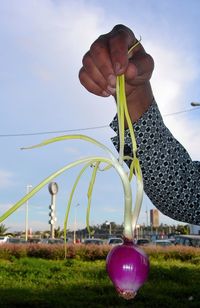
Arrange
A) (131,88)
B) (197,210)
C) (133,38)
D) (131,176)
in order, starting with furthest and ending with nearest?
(197,210)
(131,88)
(133,38)
(131,176)

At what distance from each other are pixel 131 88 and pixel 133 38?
0.28m

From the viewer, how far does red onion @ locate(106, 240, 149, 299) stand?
79 cm

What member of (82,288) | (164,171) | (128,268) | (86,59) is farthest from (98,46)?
(82,288)

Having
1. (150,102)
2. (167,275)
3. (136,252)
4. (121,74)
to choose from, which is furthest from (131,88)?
(167,275)

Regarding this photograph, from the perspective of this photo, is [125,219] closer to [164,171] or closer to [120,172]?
[120,172]

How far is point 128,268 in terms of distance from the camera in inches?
30.9

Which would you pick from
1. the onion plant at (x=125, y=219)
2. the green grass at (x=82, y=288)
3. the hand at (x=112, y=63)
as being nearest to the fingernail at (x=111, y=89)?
the hand at (x=112, y=63)

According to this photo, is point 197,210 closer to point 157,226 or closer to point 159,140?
point 159,140

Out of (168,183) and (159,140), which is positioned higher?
(159,140)

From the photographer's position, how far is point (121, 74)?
944 mm

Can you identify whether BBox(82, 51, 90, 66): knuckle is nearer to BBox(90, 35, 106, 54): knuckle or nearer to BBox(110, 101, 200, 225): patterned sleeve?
BBox(90, 35, 106, 54): knuckle

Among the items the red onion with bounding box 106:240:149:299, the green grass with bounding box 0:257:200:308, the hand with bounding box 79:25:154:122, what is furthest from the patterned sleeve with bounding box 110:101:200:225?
the green grass with bounding box 0:257:200:308

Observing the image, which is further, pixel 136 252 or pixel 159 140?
pixel 159 140

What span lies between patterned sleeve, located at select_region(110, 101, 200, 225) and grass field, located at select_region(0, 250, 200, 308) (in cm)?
559
